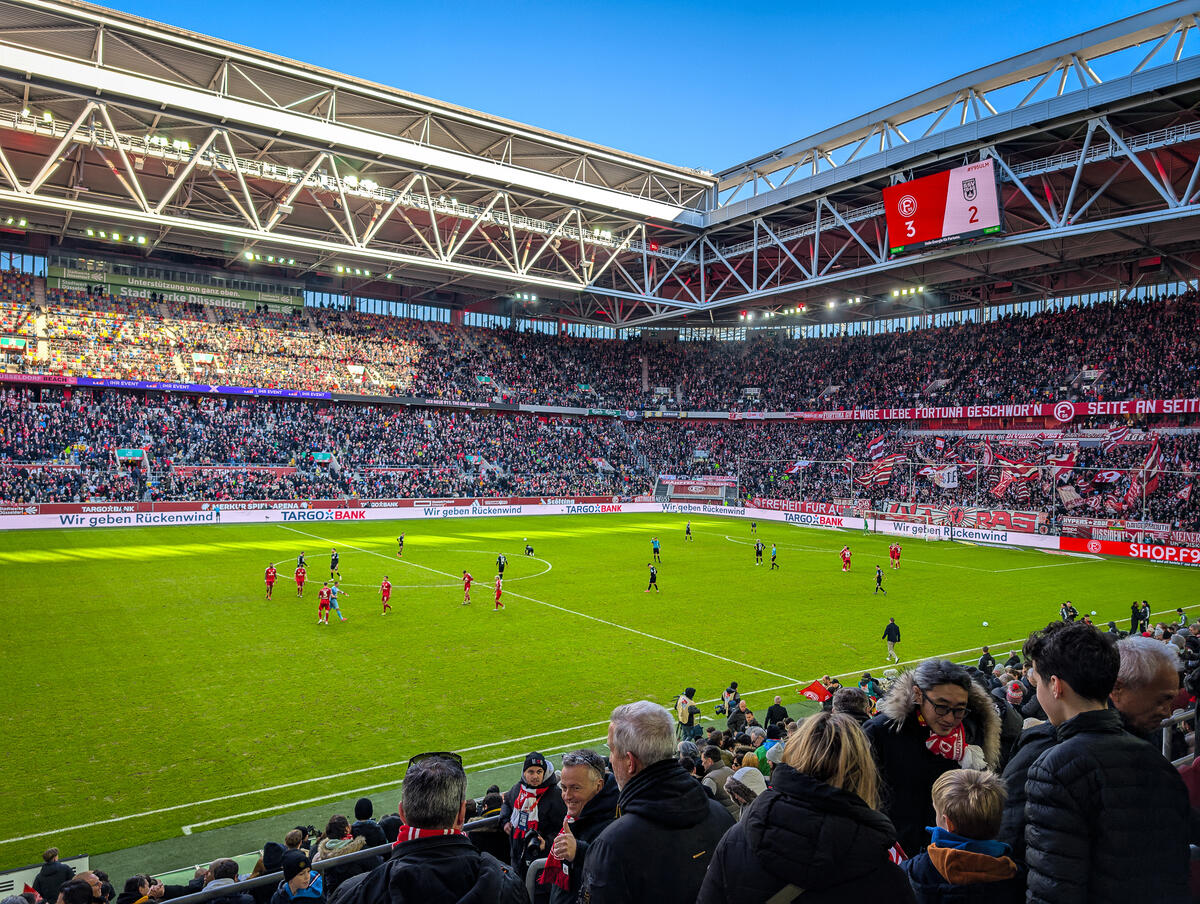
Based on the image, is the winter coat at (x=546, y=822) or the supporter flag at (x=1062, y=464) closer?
the winter coat at (x=546, y=822)

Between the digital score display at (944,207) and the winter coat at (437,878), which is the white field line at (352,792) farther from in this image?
the digital score display at (944,207)

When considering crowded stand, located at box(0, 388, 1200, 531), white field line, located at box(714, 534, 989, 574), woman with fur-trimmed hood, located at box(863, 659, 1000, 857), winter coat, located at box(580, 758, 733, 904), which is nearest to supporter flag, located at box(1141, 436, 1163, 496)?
crowded stand, located at box(0, 388, 1200, 531)

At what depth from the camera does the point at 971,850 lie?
3.08 m

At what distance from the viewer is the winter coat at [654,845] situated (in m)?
3.22

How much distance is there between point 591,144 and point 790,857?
4616 cm

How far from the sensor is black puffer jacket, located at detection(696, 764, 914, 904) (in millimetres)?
2553

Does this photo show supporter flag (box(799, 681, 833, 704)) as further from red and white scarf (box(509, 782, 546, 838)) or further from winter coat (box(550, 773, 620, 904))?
winter coat (box(550, 773, 620, 904))

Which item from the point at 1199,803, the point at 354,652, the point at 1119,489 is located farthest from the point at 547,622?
the point at 1119,489

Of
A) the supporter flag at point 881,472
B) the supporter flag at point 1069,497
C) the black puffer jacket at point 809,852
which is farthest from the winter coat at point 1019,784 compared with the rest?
the supporter flag at point 881,472

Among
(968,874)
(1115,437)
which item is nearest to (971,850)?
(968,874)

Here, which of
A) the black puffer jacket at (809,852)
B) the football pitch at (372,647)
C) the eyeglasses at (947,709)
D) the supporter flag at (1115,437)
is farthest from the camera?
the supporter flag at (1115,437)

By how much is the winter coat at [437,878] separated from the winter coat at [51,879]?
6.07m

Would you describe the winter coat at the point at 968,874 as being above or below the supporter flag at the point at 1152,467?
below

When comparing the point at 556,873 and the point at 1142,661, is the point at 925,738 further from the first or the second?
the point at 556,873
